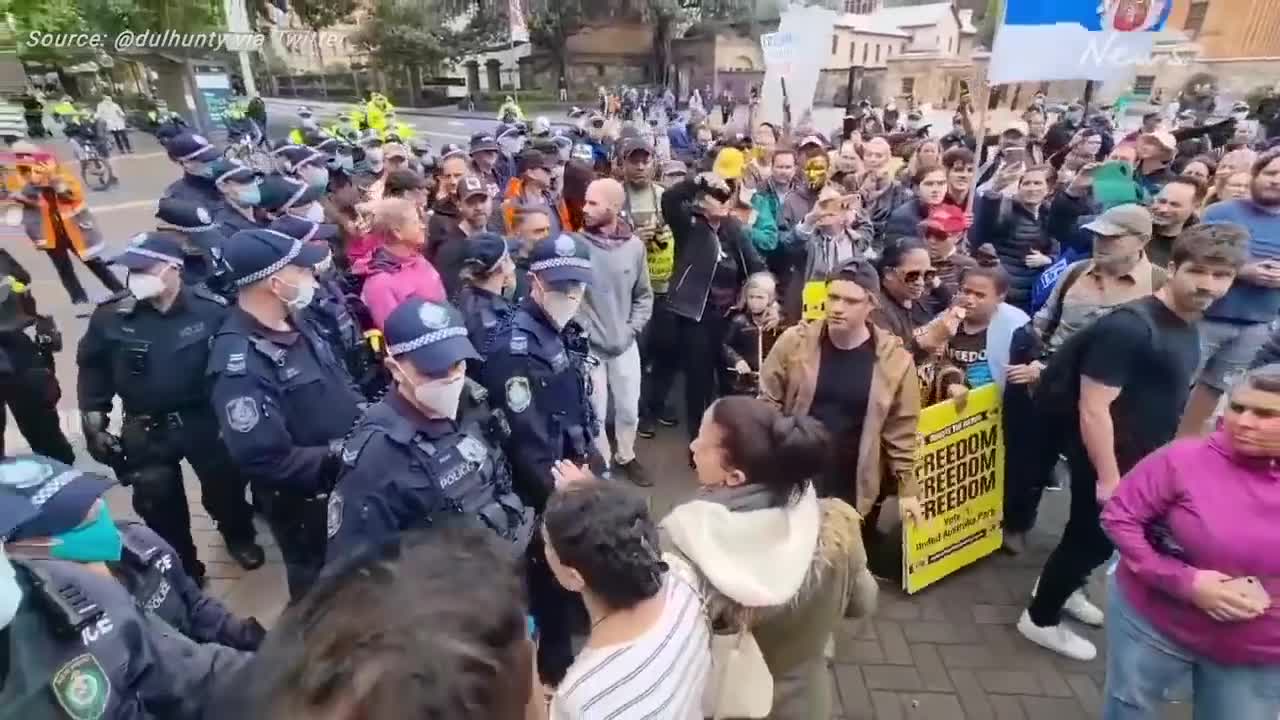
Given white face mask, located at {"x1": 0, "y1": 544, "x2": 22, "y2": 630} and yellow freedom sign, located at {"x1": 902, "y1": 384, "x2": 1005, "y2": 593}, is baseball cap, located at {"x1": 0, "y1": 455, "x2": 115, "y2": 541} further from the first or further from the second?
yellow freedom sign, located at {"x1": 902, "y1": 384, "x2": 1005, "y2": 593}

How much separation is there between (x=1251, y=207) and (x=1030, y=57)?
1.93 metres

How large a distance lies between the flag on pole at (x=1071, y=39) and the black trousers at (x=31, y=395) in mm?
6567

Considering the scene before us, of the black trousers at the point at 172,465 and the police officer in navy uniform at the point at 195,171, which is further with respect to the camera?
the police officer in navy uniform at the point at 195,171

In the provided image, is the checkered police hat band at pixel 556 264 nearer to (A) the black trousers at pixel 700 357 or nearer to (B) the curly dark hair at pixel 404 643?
(A) the black trousers at pixel 700 357

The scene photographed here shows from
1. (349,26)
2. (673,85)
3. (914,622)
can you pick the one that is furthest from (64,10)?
(914,622)

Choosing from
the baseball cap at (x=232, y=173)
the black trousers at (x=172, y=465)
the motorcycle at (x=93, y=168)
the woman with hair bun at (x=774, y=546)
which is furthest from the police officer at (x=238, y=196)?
the motorcycle at (x=93, y=168)

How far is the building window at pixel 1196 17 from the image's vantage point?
29.7m

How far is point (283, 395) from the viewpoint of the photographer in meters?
2.78

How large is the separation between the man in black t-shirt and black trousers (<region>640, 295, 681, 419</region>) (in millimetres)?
2612

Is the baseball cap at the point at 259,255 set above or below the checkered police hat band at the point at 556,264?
above

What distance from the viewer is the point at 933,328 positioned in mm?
3643

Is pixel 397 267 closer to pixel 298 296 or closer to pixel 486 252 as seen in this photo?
pixel 486 252

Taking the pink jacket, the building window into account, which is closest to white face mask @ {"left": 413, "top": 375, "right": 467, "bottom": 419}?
the pink jacket

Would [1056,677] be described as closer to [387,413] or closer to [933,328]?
[933,328]
